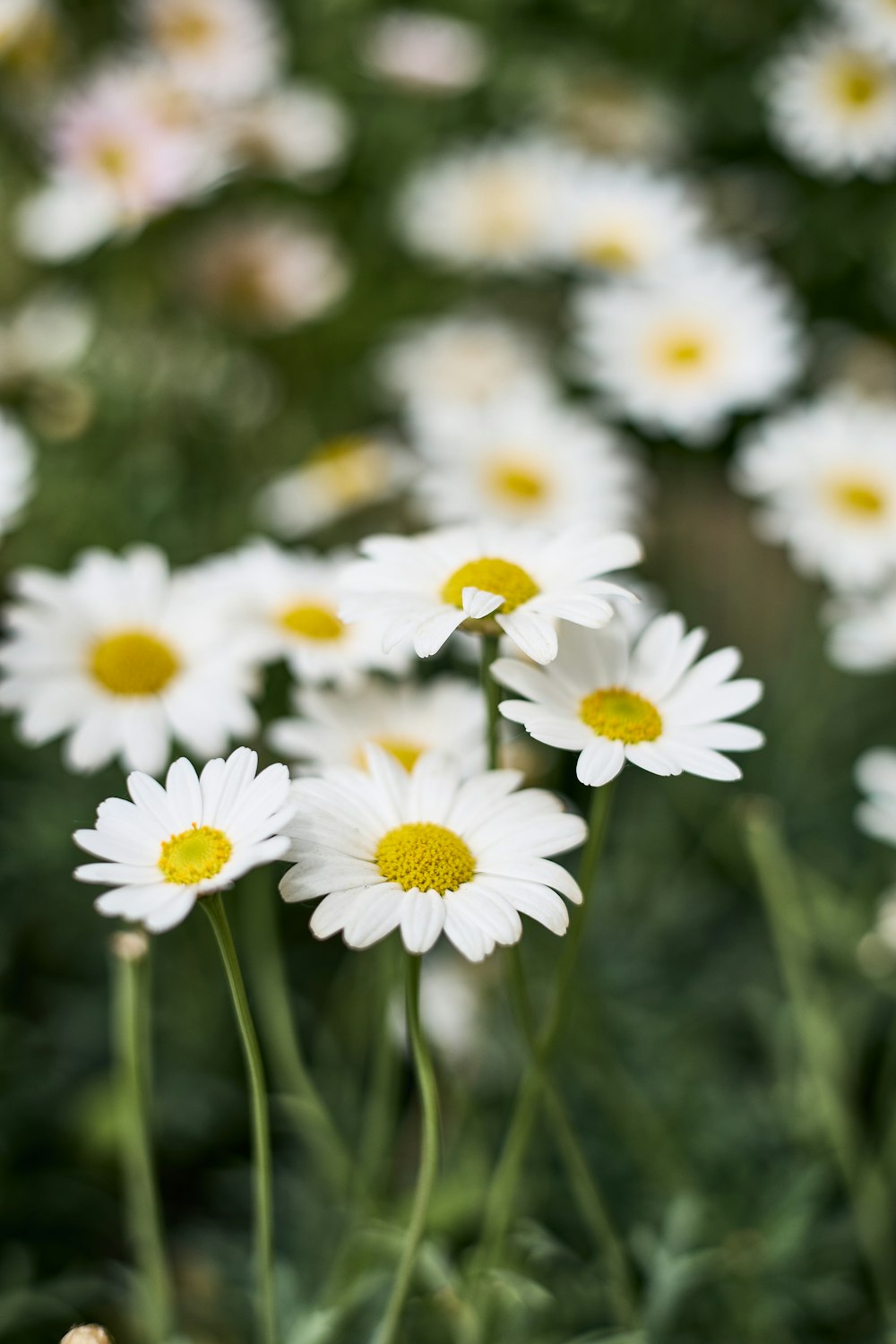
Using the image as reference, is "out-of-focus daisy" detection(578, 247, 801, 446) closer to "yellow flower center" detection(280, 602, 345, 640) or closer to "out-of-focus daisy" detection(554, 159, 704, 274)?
"out-of-focus daisy" detection(554, 159, 704, 274)

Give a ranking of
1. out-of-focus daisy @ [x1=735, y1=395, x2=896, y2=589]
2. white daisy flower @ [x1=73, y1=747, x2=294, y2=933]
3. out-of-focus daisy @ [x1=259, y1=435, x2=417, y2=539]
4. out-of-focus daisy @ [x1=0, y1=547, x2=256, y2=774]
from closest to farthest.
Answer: white daisy flower @ [x1=73, y1=747, x2=294, y2=933], out-of-focus daisy @ [x1=0, y1=547, x2=256, y2=774], out-of-focus daisy @ [x1=735, y1=395, x2=896, y2=589], out-of-focus daisy @ [x1=259, y1=435, x2=417, y2=539]

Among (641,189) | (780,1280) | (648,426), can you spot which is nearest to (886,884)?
(780,1280)

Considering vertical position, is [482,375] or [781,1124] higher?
[482,375]

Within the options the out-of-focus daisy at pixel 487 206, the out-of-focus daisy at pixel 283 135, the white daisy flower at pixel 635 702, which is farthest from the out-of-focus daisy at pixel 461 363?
the white daisy flower at pixel 635 702

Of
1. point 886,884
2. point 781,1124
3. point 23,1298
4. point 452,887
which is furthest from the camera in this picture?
point 886,884

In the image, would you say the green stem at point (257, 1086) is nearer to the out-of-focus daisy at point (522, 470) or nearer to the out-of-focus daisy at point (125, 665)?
the out-of-focus daisy at point (125, 665)

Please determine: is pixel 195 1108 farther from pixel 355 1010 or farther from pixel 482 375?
pixel 482 375

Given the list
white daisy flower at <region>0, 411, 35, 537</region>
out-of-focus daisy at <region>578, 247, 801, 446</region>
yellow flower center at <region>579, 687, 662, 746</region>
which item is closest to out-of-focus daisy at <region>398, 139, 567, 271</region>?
out-of-focus daisy at <region>578, 247, 801, 446</region>

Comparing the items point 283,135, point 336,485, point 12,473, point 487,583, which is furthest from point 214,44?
point 487,583
